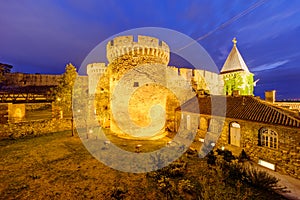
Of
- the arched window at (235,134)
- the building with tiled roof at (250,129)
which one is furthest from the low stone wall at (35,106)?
the arched window at (235,134)

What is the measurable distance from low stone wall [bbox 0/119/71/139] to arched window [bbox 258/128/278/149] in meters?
19.4

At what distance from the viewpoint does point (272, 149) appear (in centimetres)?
954

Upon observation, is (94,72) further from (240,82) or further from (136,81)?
(240,82)

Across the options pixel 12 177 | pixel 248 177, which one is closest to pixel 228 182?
pixel 248 177

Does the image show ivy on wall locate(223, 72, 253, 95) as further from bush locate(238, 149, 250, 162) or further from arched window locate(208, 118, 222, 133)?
bush locate(238, 149, 250, 162)

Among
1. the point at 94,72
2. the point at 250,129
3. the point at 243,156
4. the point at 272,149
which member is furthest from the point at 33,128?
the point at 272,149

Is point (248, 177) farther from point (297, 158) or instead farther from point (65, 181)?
point (65, 181)

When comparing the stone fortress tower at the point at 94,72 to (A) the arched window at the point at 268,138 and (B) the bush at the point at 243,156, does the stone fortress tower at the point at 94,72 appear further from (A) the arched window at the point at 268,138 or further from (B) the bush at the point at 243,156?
(A) the arched window at the point at 268,138

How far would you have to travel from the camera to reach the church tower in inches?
992

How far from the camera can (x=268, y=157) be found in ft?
32.1

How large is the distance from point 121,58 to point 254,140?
13.2 metres

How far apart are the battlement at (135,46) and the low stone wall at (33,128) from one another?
9974 mm

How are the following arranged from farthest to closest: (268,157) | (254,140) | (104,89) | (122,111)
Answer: (104,89)
(122,111)
(254,140)
(268,157)

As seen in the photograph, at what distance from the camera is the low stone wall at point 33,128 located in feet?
46.0
